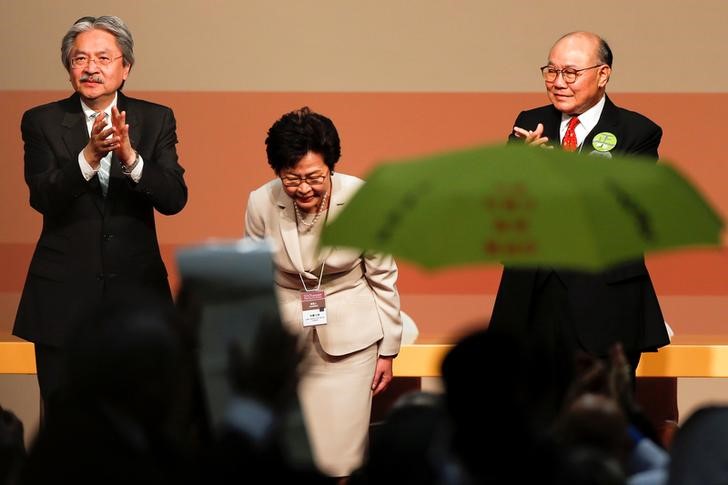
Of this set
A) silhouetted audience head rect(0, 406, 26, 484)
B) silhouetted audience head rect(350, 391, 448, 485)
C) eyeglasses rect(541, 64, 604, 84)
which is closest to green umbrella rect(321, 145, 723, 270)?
silhouetted audience head rect(350, 391, 448, 485)

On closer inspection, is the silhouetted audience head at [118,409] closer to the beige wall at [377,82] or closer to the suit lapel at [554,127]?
the suit lapel at [554,127]

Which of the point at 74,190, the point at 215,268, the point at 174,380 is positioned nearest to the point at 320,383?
the point at 74,190

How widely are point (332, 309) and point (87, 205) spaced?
0.82 metres

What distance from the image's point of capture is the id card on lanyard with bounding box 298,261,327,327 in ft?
14.8

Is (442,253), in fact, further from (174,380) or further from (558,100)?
(558,100)

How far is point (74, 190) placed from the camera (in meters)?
4.28

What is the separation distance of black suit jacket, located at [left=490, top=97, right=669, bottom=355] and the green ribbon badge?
16mm

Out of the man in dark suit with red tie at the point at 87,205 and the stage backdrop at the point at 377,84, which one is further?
the stage backdrop at the point at 377,84

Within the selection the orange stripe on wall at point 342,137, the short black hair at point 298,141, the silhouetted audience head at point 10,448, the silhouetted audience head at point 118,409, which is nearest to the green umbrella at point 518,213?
the silhouetted audience head at point 118,409

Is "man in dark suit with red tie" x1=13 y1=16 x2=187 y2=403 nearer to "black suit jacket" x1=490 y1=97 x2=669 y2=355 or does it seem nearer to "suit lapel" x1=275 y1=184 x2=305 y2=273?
"suit lapel" x1=275 y1=184 x2=305 y2=273

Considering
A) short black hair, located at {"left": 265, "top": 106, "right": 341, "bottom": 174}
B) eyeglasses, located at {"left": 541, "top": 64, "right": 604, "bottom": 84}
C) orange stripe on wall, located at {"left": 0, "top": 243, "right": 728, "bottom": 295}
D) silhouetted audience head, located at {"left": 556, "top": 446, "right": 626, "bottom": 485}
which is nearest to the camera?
silhouetted audience head, located at {"left": 556, "top": 446, "right": 626, "bottom": 485}

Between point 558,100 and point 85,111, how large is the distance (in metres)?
1.46

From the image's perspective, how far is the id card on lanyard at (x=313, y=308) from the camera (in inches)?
178

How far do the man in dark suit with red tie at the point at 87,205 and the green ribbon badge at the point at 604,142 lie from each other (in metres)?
1.26
